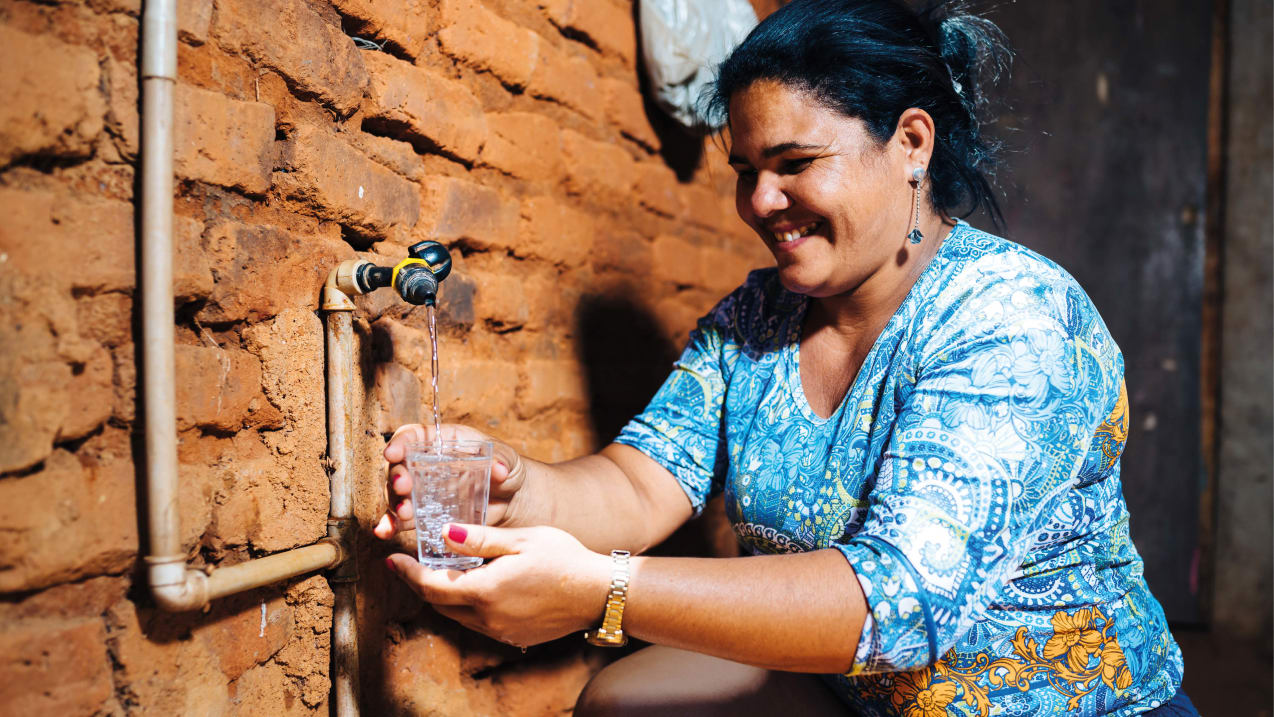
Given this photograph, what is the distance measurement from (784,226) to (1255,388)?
3.60 metres

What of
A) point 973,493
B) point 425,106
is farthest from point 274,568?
point 973,493

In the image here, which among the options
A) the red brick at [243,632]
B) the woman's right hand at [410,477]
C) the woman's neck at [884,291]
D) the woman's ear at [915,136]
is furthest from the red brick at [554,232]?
the red brick at [243,632]

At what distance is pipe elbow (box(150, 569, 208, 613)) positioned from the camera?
1.15 metres

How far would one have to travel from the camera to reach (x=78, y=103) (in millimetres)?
1109

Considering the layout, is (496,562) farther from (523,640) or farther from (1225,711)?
(1225,711)

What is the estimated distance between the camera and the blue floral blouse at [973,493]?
1.28 m

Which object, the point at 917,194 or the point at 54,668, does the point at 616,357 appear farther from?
the point at 54,668

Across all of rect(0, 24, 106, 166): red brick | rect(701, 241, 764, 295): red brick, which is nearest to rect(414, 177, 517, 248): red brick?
rect(0, 24, 106, 166): red brick

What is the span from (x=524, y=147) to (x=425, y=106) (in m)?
0.37

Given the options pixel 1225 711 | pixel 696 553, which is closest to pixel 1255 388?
pixel 1225 711

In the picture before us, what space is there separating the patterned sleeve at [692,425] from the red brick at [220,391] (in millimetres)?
837

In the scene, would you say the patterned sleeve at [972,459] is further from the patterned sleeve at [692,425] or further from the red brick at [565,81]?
the red brick at [565,81]

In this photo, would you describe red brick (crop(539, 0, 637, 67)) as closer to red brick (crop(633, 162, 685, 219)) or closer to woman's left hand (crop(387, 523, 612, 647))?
red brick (crop(633, 162, 685, 219))

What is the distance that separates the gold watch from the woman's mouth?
29.9 inches
